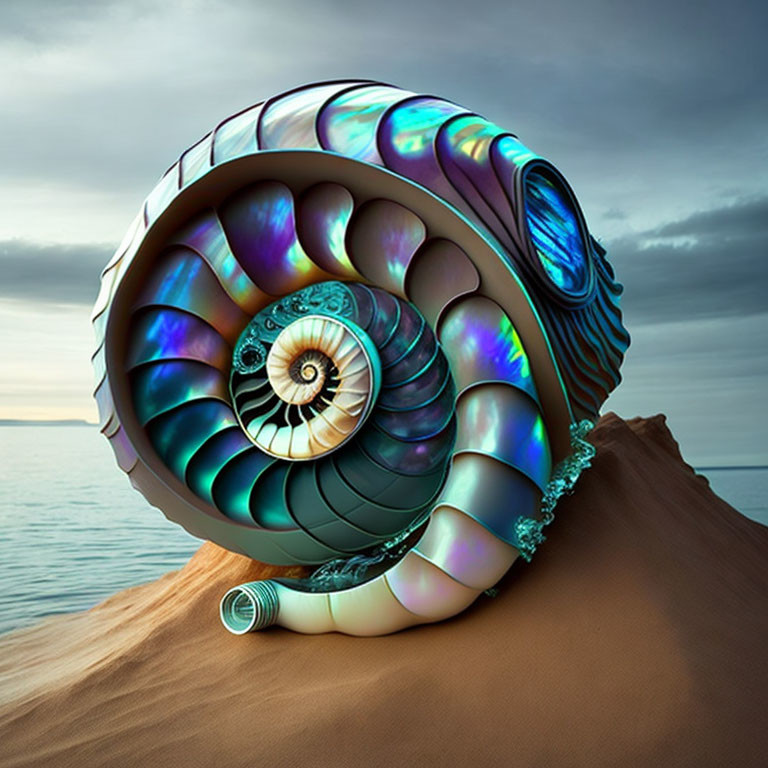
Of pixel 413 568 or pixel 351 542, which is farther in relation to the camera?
pixel 351 542

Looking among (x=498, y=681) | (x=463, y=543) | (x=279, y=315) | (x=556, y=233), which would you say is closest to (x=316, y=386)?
(x=279, y=315)

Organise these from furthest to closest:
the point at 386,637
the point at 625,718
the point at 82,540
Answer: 1. the point at 82,540
2. the point at 386,637
3. the point at 625,718

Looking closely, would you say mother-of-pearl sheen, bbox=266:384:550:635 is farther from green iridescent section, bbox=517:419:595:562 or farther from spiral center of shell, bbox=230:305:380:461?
spiral center of shell, bbox=230:305:380:461

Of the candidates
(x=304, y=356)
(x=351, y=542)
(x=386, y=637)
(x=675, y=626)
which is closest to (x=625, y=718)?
(x=675, y=626)

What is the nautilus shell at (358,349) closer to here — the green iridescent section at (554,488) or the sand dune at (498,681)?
the green iridescent section at (554,488)

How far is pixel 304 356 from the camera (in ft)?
15.7

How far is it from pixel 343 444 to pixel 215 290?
1.24m

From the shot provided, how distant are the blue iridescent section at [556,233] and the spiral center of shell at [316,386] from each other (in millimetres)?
1090

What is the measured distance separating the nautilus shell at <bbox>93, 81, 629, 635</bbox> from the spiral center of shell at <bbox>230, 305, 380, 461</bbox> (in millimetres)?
12

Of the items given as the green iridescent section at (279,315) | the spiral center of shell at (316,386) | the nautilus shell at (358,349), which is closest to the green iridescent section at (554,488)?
the nautilus shell at (358,349)

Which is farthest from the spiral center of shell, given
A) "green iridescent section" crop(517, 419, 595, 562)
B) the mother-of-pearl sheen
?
"green iridescent section" crop(517, 419, 595, 562)

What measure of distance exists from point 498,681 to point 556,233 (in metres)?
2.48

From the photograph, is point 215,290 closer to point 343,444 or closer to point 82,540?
point 343,444

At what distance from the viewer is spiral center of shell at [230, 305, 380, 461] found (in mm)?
4684
